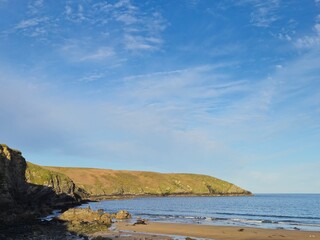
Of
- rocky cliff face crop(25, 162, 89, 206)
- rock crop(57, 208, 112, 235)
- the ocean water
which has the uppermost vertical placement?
rocky cliff face crop(25, 162, 89, 206)

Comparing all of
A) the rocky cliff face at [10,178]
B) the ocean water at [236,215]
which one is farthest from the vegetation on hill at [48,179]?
the rocky cliff face at [10,178]

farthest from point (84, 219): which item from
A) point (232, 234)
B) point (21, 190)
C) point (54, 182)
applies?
point (54, 182)

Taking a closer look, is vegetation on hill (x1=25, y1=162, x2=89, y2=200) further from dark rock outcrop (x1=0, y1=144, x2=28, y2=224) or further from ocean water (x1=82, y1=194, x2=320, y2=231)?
dark rock outcrop (x1=0, y1=144, x2=28, y2=224)

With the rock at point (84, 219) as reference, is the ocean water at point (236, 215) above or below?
above

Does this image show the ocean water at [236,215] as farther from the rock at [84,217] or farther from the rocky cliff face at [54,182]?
the rock at [84,217]

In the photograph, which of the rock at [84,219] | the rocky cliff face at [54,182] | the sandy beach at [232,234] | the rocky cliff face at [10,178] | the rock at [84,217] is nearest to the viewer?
the sandy beach at [232,234]

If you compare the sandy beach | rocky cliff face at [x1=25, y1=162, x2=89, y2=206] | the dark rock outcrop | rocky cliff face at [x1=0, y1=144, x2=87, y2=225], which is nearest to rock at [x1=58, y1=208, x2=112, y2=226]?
rocky cliff face at [x1=0, y1=144, x2=87, y2=225]

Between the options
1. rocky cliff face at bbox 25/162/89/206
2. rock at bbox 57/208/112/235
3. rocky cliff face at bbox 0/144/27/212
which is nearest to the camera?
rocky cliff face at bbox 0/144/27/212

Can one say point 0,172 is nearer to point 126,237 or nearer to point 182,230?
point 126,237

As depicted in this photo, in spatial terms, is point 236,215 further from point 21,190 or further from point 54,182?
point 54,182

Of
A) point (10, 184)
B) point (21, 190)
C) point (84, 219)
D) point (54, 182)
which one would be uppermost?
point (54, 182)

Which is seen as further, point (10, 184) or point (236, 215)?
point (236, 215)

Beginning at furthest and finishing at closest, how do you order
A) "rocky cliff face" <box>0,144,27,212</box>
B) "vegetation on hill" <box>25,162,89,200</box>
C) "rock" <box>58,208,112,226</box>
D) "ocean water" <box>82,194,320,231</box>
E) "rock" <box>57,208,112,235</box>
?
"vegetation on hill" <box>25,162,89,200</box>, "ocean water" <box>82,194,320,231</box>, "rock" <box>58,208,112,226</box>, "rock" <box>57,208,112,235</box>, "rocky cliff face" <box>0,144,27,212</box>

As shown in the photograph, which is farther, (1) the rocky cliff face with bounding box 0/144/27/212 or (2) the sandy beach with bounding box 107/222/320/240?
(1) the rocky cliff face with bounding box 0/144/27/212
